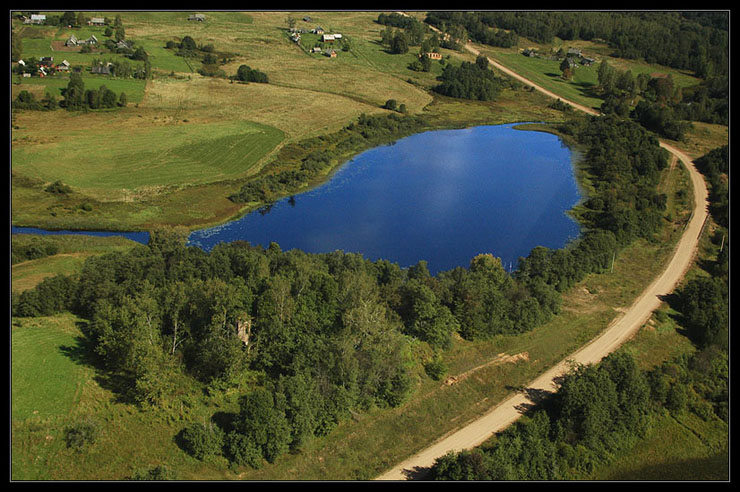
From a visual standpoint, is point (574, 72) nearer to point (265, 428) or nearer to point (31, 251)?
point (31, 251)

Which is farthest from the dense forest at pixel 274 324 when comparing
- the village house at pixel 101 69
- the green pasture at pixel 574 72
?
the green pasture at pixel 574 72

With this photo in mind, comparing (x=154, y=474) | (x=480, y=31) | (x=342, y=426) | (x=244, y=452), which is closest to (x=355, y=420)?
(x=342, y=426)

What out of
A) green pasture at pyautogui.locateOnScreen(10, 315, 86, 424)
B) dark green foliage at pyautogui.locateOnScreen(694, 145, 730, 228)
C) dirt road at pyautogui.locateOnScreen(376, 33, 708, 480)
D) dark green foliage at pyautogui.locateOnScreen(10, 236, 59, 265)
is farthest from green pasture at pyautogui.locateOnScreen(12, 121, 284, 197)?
dark green foliage at pyautogui.locateOnScreen(694, 145, 730, 228)

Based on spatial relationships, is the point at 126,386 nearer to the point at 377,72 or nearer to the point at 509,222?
the point at 509,222

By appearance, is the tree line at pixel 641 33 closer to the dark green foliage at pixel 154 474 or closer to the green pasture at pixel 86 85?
the green pasture at pixel 86 85

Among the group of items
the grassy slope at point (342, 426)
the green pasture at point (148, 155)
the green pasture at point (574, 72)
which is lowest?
the green pasture at point (148, 155)
